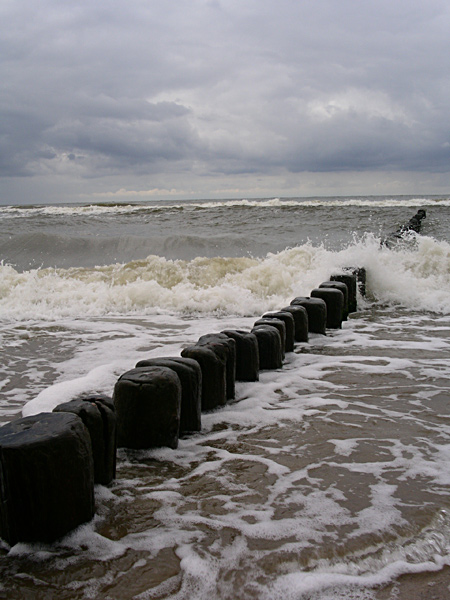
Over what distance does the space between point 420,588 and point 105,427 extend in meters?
1.29

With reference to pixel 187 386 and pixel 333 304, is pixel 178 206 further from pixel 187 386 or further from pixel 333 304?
pixel 187 386

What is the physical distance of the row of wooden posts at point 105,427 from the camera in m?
1.67

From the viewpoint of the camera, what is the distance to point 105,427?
6.79 feet

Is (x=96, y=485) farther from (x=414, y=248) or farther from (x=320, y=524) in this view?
(x=414, y=248)

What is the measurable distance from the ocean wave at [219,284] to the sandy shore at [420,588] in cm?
530

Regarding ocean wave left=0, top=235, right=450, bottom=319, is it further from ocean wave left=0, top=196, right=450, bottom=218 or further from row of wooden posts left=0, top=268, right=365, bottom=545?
ocean wave left=0, top=196, right=450, bottom=218

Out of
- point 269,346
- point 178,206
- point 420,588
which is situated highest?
point 178,206

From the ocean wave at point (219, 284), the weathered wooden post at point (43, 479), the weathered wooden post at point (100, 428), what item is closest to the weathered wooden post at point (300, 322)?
the ocean wave at point (219, 284)

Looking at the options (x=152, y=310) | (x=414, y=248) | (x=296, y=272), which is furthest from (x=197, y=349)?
(x=414, y=248)

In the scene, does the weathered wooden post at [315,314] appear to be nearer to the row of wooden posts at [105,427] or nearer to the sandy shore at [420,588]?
the row of wooden posts at [105,427]

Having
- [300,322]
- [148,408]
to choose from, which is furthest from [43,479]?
[300,322]

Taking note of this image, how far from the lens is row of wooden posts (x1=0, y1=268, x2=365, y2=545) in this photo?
167cm

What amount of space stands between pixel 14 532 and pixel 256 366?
2.21 m

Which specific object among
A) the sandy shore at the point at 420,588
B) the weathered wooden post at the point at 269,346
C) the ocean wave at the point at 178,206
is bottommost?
the sandy shore at the point at 420,588
